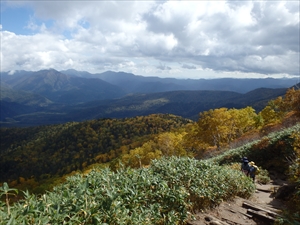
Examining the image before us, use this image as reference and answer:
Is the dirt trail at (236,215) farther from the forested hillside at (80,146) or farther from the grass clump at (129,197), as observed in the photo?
the forested hillside at (80,146)

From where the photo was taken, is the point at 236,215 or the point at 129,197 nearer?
the point at 129,197

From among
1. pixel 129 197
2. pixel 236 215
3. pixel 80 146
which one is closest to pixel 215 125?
pixel 236 215

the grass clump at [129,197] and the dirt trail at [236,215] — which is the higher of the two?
the grass clump at [129,197]

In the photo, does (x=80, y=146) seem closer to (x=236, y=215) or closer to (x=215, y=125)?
(x=215, y=125)

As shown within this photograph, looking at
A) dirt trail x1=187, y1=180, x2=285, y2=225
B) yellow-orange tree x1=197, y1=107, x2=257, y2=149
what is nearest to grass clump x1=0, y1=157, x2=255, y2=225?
dirt trail x1=187, y1=180, x2=285, y2=225

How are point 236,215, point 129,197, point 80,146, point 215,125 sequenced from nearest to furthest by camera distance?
point 129,197, point 236,215, point 215,125, point 80,146

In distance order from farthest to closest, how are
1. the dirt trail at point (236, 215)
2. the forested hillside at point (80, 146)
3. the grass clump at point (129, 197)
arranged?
the forested hillside at point (80, 146) → the dirt trail at point (236, 215) → the grass clump at point (129, 197)

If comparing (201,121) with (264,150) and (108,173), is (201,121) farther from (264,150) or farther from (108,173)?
(108,173)

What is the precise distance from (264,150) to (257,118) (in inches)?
1712

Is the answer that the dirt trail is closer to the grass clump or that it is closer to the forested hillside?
the grass clump

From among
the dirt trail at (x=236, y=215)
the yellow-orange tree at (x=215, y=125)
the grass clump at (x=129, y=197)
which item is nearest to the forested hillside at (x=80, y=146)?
the yellow-orange tree at (x=215, y=125)

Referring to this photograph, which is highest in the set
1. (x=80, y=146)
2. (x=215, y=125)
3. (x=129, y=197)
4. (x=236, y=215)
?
(x=129, y=197)

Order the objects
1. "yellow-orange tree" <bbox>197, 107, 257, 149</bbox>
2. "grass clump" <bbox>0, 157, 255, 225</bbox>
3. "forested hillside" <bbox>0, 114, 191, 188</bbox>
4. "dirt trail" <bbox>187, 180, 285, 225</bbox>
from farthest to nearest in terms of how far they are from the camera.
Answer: "forested hillside" <bbox>0, 114, 191, 188</bbox> < "yellow-orange tree" <bbox>197, 107, 257, 149</bbox> < "dirt trail" <bbox>187, 180, 285, 225</bbox> < "grass clump" <bbox>0, 157, 255, 225</bbox>

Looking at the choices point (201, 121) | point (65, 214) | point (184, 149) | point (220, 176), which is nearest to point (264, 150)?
point (220, 176)
